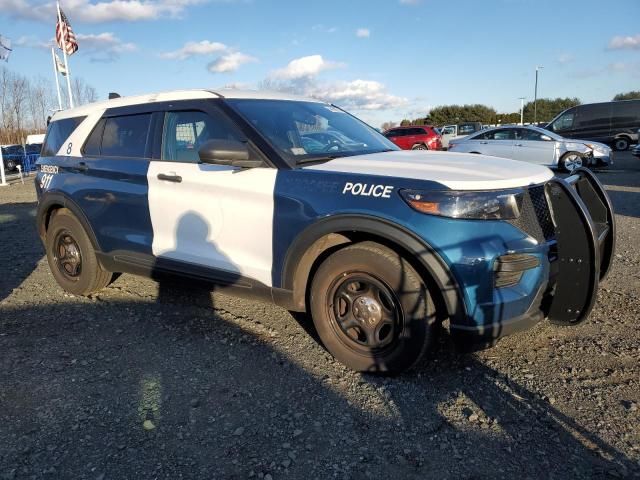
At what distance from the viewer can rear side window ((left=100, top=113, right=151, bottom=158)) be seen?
425cm

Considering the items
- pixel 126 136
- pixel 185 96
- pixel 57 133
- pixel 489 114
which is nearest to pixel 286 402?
pixel 185 96

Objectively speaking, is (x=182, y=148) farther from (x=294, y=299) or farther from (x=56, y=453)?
(x=56, y=453)

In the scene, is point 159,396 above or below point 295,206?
below

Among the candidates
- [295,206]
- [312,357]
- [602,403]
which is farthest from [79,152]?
[602,403]

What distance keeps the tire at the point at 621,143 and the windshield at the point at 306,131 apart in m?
20.8

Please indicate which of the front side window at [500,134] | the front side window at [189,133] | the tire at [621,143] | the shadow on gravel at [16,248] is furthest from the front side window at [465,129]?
the front side window at [189,133]

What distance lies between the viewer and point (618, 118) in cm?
2088

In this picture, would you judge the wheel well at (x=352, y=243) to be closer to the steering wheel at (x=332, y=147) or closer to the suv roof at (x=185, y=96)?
the steering wheel at (x=332, y=147)

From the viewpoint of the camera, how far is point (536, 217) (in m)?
3.02

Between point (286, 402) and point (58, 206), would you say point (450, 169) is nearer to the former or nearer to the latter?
point (286, 402)

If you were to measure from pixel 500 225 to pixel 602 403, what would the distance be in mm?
1184

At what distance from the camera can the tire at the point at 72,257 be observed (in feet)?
15.6

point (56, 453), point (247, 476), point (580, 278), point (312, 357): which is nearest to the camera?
point (247, 476)

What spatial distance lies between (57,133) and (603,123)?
843 inches
